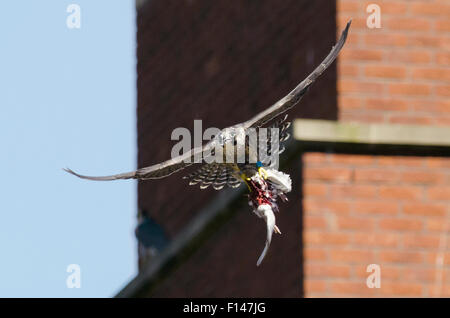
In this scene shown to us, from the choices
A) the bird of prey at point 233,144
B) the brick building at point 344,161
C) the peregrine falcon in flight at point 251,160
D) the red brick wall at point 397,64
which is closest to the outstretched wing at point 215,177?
the peregrine falcon in flight at point 251,160

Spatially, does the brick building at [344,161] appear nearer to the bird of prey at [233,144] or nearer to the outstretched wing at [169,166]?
the bird of prey at [233,144]

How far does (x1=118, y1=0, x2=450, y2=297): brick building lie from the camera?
16188 millimetres

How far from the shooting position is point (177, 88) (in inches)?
784

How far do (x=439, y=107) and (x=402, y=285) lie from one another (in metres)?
1.55

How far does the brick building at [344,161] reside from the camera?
16.2 meters

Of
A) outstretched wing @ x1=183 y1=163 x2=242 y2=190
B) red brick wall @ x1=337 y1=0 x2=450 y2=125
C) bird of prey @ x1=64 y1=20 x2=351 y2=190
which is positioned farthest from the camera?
red brick wall @ x1=337 y1=0 x2=450 y2=125

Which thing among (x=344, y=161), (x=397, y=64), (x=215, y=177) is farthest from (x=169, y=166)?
(x=397, y=64)

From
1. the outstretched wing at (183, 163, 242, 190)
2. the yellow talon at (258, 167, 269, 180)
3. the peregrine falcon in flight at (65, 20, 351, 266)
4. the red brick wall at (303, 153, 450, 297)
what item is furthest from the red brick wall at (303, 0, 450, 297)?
the yellow talon at (258, 167, 269, 180)

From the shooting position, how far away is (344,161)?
16312 millimetres

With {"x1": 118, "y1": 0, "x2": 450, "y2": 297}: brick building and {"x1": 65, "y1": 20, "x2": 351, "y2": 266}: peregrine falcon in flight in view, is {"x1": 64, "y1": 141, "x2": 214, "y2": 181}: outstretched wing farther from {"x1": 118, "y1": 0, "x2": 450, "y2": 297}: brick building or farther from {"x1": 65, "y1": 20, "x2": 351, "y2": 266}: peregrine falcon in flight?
{"x1": 118, "y1": 0, "x2": 450, "y2": 297}: brick building

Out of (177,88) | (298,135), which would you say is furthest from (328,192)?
(177,88)

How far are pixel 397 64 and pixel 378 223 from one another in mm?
1415
